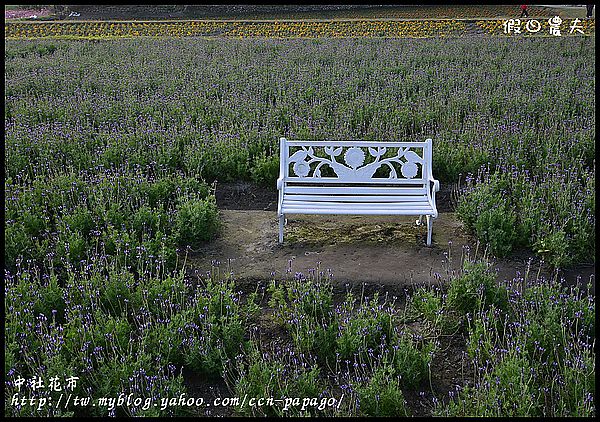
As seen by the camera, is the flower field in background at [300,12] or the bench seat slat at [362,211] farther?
the flower field in background at [300,12]

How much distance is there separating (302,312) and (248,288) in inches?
29.8

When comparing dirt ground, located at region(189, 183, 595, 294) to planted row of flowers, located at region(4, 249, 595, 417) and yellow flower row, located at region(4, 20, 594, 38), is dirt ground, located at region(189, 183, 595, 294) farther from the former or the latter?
yellow flower row, located at region(4, 20, 594, 38)

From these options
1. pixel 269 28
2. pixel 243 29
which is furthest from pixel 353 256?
pixel 243 29

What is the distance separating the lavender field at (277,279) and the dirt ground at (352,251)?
0.39ft

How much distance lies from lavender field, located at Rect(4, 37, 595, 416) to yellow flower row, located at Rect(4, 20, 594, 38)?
6653mm

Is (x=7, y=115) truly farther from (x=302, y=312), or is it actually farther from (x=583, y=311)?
(x=583, y=311)

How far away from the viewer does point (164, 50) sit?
13.9 m

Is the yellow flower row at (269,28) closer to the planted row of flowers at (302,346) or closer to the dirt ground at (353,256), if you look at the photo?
the dirt ground at (353,256)

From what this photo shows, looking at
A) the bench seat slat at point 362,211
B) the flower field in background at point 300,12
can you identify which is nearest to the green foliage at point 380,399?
the bench seat slat at point 362,211

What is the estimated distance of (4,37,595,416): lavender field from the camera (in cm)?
375

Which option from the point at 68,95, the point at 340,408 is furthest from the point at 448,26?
the point at 340,408

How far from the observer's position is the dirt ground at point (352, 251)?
5.10 metres

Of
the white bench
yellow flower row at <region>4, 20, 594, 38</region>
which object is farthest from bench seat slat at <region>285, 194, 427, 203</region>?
yellow flower row at <region>4, 20, 594, 38</region>

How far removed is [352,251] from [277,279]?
2.28 feet
